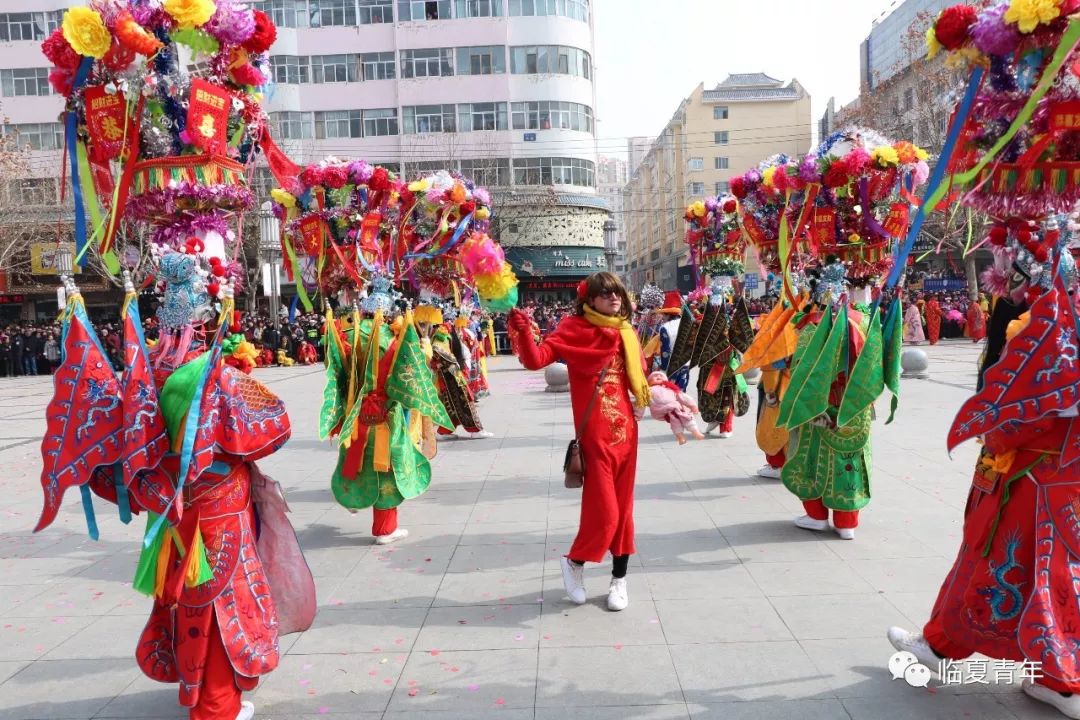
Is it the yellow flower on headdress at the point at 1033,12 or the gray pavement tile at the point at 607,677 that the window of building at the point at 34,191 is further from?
the yellow flower on headdress at the point at 1033,12

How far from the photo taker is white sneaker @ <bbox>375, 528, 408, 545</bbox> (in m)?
5.07

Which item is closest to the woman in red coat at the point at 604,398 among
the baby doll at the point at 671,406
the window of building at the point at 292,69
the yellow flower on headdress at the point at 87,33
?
the baby doll at the point at 671,406

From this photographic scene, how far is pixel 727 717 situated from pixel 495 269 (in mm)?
2129

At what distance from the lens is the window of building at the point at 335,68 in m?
30.0

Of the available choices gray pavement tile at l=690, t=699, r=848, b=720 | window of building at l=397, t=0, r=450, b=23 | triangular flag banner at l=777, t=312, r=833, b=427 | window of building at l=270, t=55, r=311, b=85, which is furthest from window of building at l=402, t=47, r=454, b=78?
gray pavement tile at l=690, t=699, r=848, b=720

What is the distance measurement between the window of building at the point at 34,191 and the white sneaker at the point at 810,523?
23.9 m

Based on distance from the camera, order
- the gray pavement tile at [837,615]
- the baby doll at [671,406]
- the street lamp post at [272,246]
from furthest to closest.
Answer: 1. the street lamp post at [272,246]
2. the baby doll at [671,406]
3. the gray pavement tile at [837,615]

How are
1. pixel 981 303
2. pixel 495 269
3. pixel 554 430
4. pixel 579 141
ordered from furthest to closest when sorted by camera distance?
1. pixel 579 141
2. pixel 981 303
3. pixel 554 430
4. pixel 495 269

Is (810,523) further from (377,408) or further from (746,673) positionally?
(377,408)

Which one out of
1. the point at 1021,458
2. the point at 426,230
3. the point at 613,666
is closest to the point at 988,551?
the point at 1021,458

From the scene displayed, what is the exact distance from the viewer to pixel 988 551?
2736 millimetres

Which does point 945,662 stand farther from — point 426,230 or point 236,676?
point 426,230

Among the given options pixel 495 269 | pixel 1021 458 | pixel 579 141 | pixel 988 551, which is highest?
pixel 579 141

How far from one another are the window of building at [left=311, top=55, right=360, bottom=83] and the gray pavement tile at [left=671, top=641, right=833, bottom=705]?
98.2 feet
